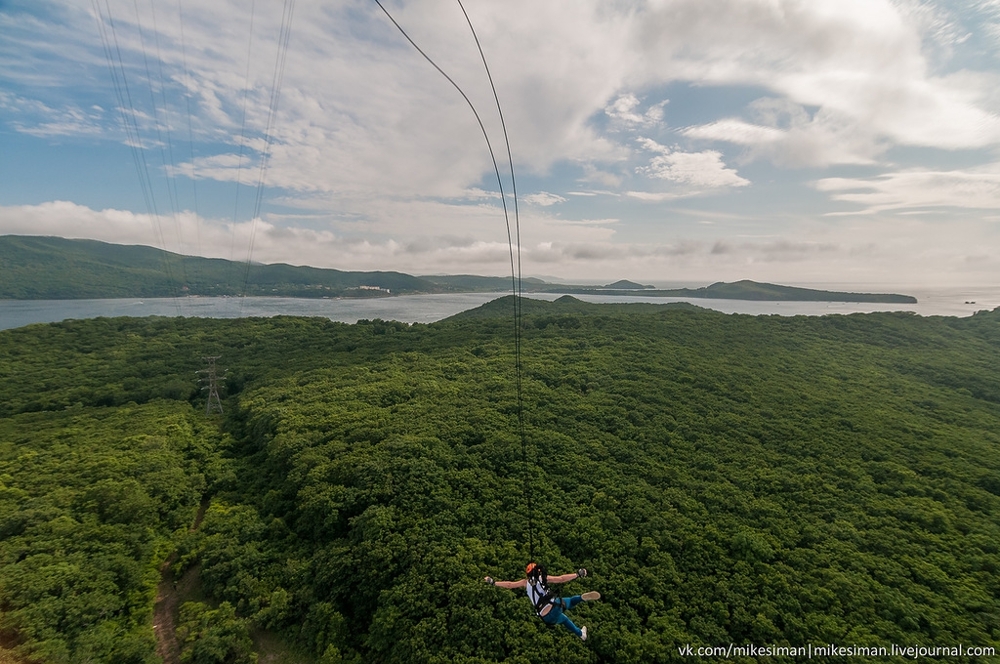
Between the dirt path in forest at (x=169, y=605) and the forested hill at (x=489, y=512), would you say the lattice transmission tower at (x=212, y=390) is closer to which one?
the forested hill at (x=489, y=512)

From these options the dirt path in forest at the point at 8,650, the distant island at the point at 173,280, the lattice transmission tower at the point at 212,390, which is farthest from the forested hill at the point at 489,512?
the distant island at the point at 173,280

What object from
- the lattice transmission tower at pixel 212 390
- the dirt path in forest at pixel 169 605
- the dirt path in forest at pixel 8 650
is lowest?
the dirt path in forest at pixel 169 605

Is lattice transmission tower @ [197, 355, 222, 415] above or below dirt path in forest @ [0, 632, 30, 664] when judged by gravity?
above

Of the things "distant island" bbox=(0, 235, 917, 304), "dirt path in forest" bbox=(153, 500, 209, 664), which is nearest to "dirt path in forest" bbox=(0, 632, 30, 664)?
"dirt path in forest" bbox=(153, 500, 209, 664)

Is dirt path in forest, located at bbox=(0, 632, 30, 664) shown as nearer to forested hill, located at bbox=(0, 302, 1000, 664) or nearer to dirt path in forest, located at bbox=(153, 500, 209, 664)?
forested hill, located at bbox=(0, 302, 1000, 664)

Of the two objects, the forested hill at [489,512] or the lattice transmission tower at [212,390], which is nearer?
the forested hill at [489,512]

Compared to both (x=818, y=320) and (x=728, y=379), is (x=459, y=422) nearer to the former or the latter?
(x=728, y=379)
